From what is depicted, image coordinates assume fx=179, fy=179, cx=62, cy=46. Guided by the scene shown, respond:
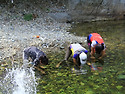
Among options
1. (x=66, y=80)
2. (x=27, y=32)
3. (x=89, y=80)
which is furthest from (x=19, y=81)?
(x=27, y=32)

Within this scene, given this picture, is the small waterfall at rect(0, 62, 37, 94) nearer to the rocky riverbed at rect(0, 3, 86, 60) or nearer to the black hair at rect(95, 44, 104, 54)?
the rocky riverbed at rect(0, 3, 86, 60)

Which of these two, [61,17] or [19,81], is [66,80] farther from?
[61,17]

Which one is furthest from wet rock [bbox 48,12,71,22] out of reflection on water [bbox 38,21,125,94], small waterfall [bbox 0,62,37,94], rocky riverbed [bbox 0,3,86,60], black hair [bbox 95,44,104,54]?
small waterfall [bbox 0,62,37,94]

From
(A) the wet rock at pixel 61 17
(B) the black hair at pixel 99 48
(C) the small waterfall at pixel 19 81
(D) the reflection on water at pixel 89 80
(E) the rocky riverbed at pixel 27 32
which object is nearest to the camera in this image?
(D) the reflection on water at pixel 89 80

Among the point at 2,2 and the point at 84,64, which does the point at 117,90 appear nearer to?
the point at 84,64

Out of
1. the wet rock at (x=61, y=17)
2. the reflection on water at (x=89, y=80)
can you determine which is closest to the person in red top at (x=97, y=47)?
the reflection on water at (x=89, y=80)

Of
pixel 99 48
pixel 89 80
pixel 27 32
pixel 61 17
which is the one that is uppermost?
pixel 61 17

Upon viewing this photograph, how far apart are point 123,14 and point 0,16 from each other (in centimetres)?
972

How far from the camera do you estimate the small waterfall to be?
4.23m

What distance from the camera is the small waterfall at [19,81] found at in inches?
167

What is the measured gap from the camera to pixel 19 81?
464 cm

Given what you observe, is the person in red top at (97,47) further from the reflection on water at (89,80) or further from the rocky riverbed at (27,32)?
the rocky riverbed at (27,32)

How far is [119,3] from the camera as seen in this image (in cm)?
1515

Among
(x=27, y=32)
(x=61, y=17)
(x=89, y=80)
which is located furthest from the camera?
(x=61, y=17)
